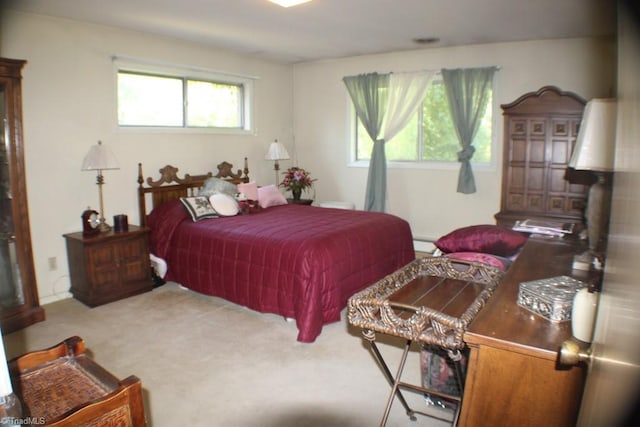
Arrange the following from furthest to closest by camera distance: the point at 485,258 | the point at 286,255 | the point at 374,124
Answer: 1. the point at 374,124
2. the point at 286,255
3. the point at 485,258

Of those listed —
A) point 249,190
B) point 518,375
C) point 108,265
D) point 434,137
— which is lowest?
point 108,265

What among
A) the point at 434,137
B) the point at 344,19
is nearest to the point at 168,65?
the point at 344,19

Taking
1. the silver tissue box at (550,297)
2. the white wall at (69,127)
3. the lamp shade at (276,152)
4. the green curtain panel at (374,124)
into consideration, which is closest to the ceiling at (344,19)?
the white wall at (69,127)

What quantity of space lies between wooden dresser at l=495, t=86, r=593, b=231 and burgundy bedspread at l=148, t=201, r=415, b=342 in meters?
1.42

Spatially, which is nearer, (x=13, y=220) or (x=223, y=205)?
(x=13, y=220)

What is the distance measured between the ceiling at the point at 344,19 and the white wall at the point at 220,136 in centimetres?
21

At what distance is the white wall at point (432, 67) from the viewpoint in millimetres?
4680

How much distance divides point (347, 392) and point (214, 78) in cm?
421

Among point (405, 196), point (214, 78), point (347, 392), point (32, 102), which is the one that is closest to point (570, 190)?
point (405, 196)

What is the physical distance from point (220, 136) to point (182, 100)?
2.05 feet

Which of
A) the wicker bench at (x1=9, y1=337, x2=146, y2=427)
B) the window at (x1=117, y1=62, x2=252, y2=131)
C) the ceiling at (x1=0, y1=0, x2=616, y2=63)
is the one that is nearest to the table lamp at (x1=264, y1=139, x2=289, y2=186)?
the window at (x1=117, y1=62, x2=252, y2=131)

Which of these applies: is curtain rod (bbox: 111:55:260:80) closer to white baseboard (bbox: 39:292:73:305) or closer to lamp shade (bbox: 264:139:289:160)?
lamp shade (bbox: 264:139:289:160)

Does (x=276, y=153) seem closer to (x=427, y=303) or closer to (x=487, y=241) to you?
(x=487, y=241)

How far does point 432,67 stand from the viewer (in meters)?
5.42
